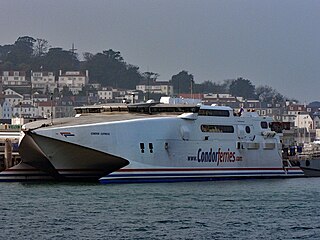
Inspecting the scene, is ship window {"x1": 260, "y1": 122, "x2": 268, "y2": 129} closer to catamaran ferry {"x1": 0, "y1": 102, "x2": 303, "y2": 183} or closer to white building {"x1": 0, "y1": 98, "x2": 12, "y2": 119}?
catamaran ferry {"x1": 0, "y1": 102, "x2": 303, "y2": 183}

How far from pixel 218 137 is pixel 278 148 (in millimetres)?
6489

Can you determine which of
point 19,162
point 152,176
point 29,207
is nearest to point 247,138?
point 152,176

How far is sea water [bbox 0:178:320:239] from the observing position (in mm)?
42938

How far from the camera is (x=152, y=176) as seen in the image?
209 feet

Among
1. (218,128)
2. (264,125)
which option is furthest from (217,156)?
(264,125)

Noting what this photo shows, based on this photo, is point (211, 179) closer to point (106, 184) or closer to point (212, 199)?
point (106, 184)

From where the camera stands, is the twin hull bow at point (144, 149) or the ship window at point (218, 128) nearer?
the twin hull bow at point (144, 149)

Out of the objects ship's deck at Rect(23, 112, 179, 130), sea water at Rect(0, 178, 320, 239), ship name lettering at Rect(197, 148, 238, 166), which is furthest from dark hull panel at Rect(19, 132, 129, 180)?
ship name lettering at Rect(197, 148, 238, 166)

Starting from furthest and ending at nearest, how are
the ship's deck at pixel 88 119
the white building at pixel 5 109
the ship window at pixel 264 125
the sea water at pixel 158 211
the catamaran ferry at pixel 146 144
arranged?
the white building at pixel 5 109 < the ship window at pixel 264 125 < the ship's deck at pixel 88 119 < the catamaran ferry at pixel 146 144 < the sea water at pixel 158 211

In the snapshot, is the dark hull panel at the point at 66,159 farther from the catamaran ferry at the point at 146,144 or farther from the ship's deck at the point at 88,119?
the ship's deck at the point at 88,119

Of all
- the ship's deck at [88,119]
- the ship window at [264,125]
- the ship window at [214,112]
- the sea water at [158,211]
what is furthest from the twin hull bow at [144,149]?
the ship window at [264,125]

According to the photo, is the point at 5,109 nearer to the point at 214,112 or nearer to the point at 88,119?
the point at 214,112

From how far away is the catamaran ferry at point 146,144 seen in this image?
2434 inches

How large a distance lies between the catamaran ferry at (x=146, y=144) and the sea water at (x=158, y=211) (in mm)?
1492
